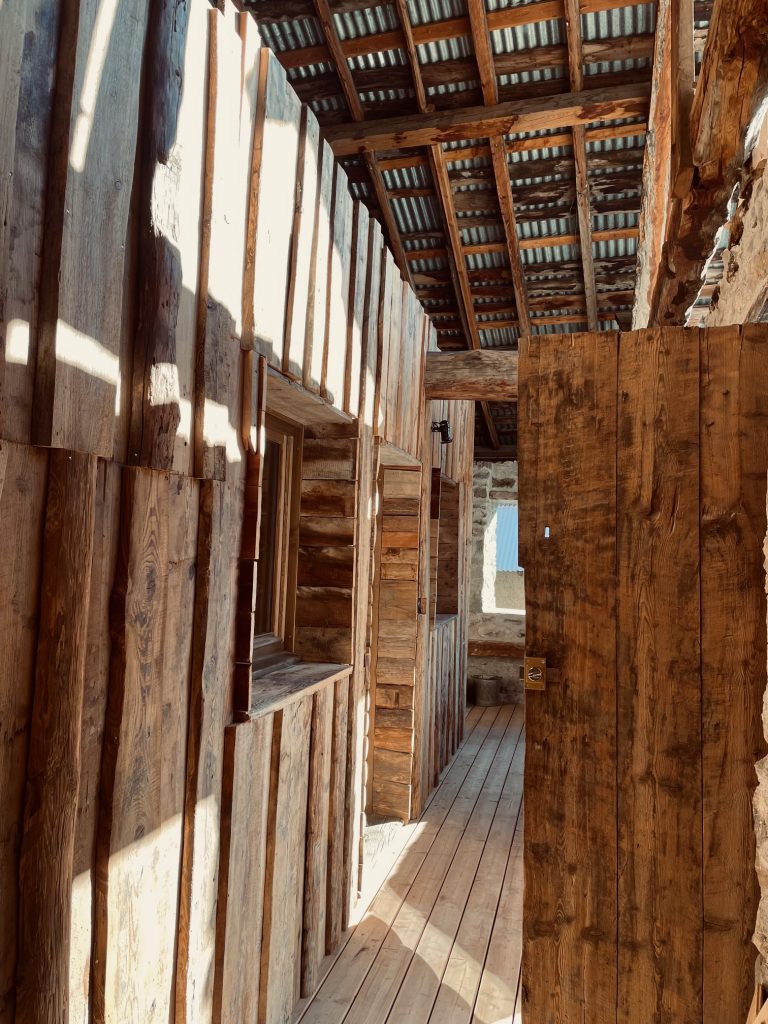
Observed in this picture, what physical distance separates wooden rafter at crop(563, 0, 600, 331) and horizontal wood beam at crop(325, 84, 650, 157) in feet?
0.53

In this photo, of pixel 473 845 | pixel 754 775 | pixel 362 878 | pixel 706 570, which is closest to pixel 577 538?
pixel 706 570

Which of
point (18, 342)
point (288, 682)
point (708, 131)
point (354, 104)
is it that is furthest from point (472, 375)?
point (18, 342)

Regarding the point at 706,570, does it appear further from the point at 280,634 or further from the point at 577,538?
the point at 280,634

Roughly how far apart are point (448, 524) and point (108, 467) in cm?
503

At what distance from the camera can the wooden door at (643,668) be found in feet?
5.48

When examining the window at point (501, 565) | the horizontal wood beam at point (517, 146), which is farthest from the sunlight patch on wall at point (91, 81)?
the window at point (501, 565)

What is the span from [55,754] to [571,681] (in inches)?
48.8

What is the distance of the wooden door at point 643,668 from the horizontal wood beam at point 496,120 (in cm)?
360

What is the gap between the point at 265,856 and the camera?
2.41m

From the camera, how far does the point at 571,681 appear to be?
1.81m

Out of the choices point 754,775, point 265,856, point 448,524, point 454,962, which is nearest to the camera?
point 754,775

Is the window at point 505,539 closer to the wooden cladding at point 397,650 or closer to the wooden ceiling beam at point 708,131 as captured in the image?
the wooden cladding at point 397,650

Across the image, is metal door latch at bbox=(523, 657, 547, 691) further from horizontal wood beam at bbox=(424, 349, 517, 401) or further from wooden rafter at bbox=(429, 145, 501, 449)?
wooden rafter at bbox=(429, 145, 501, 449)

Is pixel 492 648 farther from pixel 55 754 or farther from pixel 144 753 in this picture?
pixel 55 754
